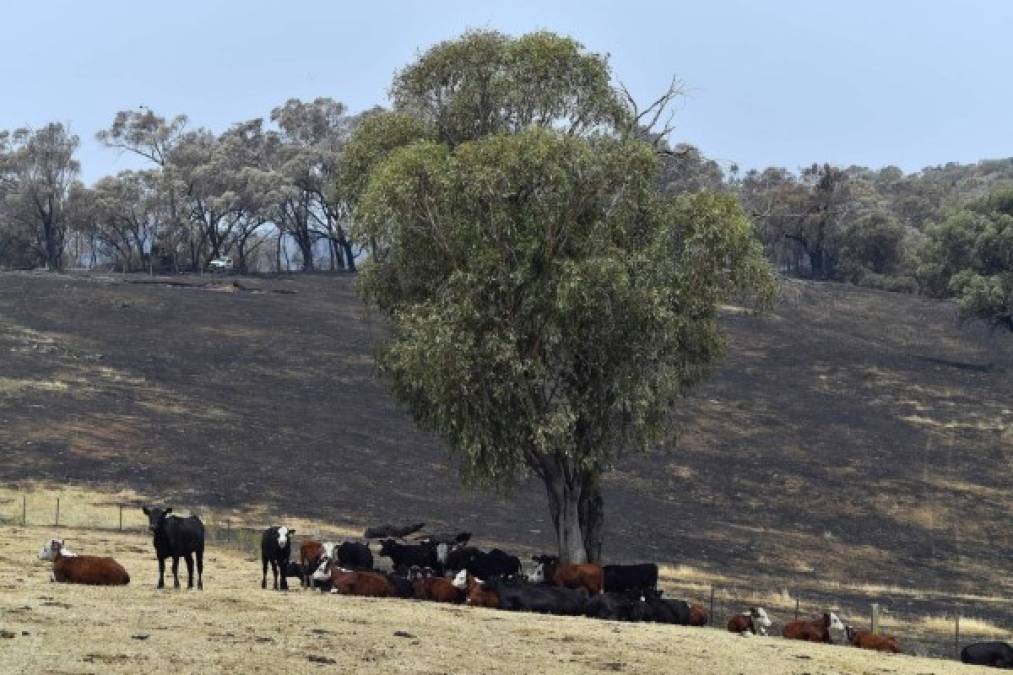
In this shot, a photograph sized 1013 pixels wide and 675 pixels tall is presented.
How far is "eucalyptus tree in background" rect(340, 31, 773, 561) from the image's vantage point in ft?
121

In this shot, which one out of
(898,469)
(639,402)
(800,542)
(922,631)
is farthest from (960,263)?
(639,402)

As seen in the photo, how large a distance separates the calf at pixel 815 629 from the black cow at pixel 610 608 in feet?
12.7

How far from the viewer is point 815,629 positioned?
3378 centimetres

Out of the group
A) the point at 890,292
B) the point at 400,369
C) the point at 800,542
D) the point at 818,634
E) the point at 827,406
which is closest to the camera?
the point at 818,634

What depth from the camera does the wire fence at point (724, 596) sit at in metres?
41.8

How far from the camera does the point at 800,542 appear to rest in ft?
201

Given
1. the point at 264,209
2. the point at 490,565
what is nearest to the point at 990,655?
the point at 490,565

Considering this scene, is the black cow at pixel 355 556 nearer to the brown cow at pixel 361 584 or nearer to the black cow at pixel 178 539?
the brown cow at pixel 361 584

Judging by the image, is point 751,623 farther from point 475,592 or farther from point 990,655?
point 475,592

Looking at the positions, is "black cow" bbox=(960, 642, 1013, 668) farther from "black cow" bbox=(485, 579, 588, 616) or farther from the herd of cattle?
"black cow" bbox=(485, 579, 588, 616)

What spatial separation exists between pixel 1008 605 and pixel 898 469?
2527 centimetres

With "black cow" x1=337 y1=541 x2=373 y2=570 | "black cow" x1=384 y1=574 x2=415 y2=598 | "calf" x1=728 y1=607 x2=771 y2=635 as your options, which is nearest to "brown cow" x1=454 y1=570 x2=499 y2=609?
"black cow" x1=384 y1=574 x2=415 y2=598

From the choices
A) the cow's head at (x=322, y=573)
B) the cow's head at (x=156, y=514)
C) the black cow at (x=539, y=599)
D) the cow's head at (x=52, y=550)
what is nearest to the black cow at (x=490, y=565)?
the black cow at (x=539, y=599)

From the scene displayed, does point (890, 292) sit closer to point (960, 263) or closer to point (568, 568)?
point (960, 263)
